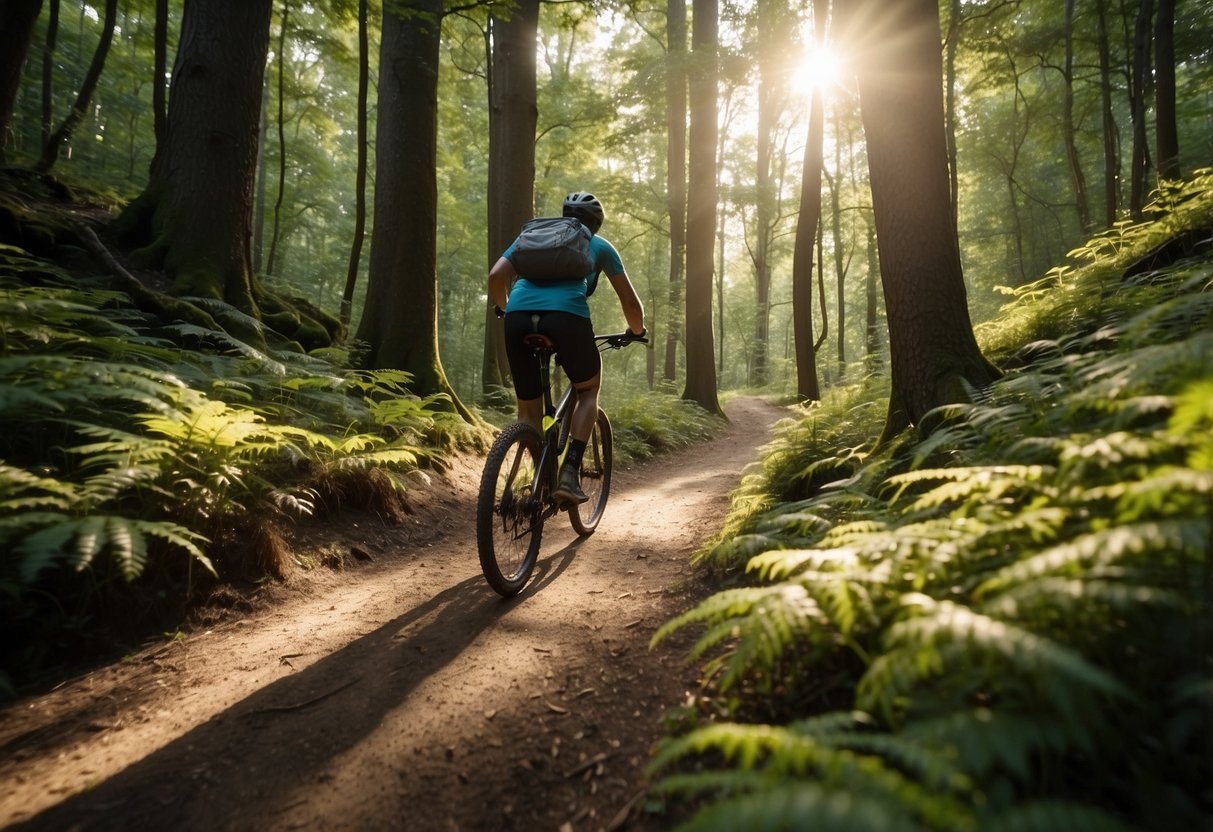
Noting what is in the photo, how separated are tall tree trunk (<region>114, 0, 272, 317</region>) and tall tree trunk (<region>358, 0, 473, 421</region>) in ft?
4.66

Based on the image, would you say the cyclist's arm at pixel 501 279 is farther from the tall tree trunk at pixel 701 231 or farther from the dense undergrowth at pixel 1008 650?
the tall tree trunk at pixel 701 231

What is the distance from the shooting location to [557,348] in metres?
3.59

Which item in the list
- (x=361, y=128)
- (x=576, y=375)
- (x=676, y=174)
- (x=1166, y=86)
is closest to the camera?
(x=576, y=375)

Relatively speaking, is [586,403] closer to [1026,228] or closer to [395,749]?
[395,749]

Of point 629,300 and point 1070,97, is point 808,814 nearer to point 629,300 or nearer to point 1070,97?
point 629,300

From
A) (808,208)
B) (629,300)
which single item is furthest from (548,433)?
(808,208)

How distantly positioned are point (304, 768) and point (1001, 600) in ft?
7.10

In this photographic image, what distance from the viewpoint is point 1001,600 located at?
121cm

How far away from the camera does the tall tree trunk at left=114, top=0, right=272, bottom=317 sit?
18.2 feet

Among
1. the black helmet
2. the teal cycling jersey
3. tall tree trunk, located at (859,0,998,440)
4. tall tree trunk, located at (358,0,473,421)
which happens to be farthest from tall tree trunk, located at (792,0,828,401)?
the teal cycling jersey

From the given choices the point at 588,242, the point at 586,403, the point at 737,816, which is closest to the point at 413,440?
the point at 586,403

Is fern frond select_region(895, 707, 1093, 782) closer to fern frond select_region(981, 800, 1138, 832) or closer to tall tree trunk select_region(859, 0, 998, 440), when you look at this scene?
fern frond select_region(981, 800, 1138, 832)

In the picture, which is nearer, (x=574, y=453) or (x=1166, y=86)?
(x=574, y=453)

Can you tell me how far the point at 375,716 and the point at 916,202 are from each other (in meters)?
4.40
